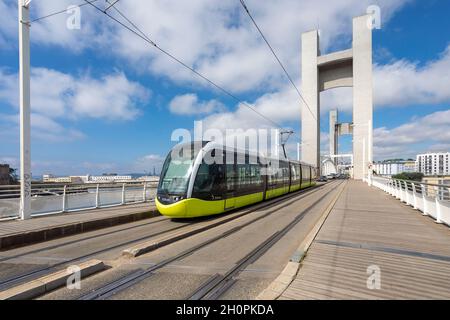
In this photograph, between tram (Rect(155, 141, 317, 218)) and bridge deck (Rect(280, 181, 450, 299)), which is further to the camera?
tram (Rect(155, 141, 317, 218))

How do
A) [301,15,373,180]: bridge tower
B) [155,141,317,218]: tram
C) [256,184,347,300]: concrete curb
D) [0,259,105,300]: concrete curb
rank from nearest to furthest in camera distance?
[256,184,347,300]: concrete curb
[0,259,105,300]: concrete curb
[155,141,317,218]: tram
[301,15,373,180]: bridge tower

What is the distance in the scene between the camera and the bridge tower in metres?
70.5

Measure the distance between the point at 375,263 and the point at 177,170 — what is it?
22.2ft

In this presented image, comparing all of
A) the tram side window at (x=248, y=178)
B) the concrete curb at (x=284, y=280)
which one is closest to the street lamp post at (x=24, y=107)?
the tram side window at (x=248, y=178)

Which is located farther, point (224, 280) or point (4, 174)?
point (4, 174)

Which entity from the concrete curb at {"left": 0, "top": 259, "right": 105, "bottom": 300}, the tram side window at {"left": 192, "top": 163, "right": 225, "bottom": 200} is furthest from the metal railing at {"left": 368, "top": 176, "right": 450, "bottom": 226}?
the concrete curb at {"left": 0, "top": 259, "right": 105, "bottom": 300}

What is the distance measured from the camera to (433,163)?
117m

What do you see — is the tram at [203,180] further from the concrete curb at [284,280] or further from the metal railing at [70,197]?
the concrete curb at [284,280]

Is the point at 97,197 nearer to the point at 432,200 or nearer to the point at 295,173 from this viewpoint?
the point at 432,200

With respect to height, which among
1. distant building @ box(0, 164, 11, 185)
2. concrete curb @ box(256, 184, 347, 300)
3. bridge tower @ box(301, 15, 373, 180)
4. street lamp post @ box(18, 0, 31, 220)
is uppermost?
bridge tower @ box(301, 15, 373, 180)

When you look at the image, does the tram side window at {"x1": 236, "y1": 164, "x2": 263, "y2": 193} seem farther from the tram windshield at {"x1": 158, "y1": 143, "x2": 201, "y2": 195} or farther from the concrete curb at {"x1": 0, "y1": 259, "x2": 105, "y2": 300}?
the concrete curb at {"x1": 0, "y1": 259, "x2": 105, "y2": 300}

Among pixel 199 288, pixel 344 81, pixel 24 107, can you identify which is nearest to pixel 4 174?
pixel 24 107

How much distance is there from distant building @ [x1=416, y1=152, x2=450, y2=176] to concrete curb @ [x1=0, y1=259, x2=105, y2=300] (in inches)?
5341

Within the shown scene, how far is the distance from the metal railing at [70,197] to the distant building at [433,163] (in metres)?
130
